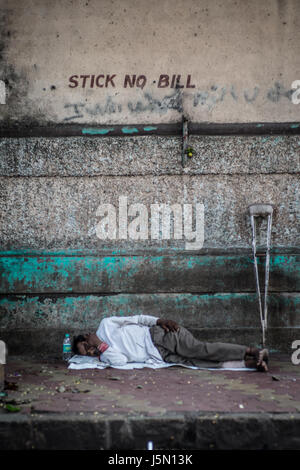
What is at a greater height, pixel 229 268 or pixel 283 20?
pixel 283 20

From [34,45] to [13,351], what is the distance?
3526 millimetres

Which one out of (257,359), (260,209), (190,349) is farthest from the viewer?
(260,209)

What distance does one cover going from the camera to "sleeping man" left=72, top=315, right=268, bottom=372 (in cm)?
500

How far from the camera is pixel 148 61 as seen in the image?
231 inches

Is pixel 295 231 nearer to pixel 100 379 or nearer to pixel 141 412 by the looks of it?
pixel 100 379

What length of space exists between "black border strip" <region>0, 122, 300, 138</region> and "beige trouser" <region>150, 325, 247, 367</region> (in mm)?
2286

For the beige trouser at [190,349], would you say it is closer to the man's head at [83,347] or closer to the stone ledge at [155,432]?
the man's head at [83,347]

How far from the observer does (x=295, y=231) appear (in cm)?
586

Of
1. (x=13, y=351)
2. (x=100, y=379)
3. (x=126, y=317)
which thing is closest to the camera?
(x=100, y=379)

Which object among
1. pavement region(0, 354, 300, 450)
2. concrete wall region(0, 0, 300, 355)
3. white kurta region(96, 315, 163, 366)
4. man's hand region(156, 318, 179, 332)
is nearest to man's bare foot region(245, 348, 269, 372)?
pavement region(0, 354, 300, 450)

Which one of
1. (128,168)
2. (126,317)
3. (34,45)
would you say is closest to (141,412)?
(126,317)

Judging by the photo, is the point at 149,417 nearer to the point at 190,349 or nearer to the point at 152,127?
the point at 190,349

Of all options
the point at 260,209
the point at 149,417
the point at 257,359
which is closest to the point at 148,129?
the point at 260,209

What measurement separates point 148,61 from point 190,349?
3.30 m
